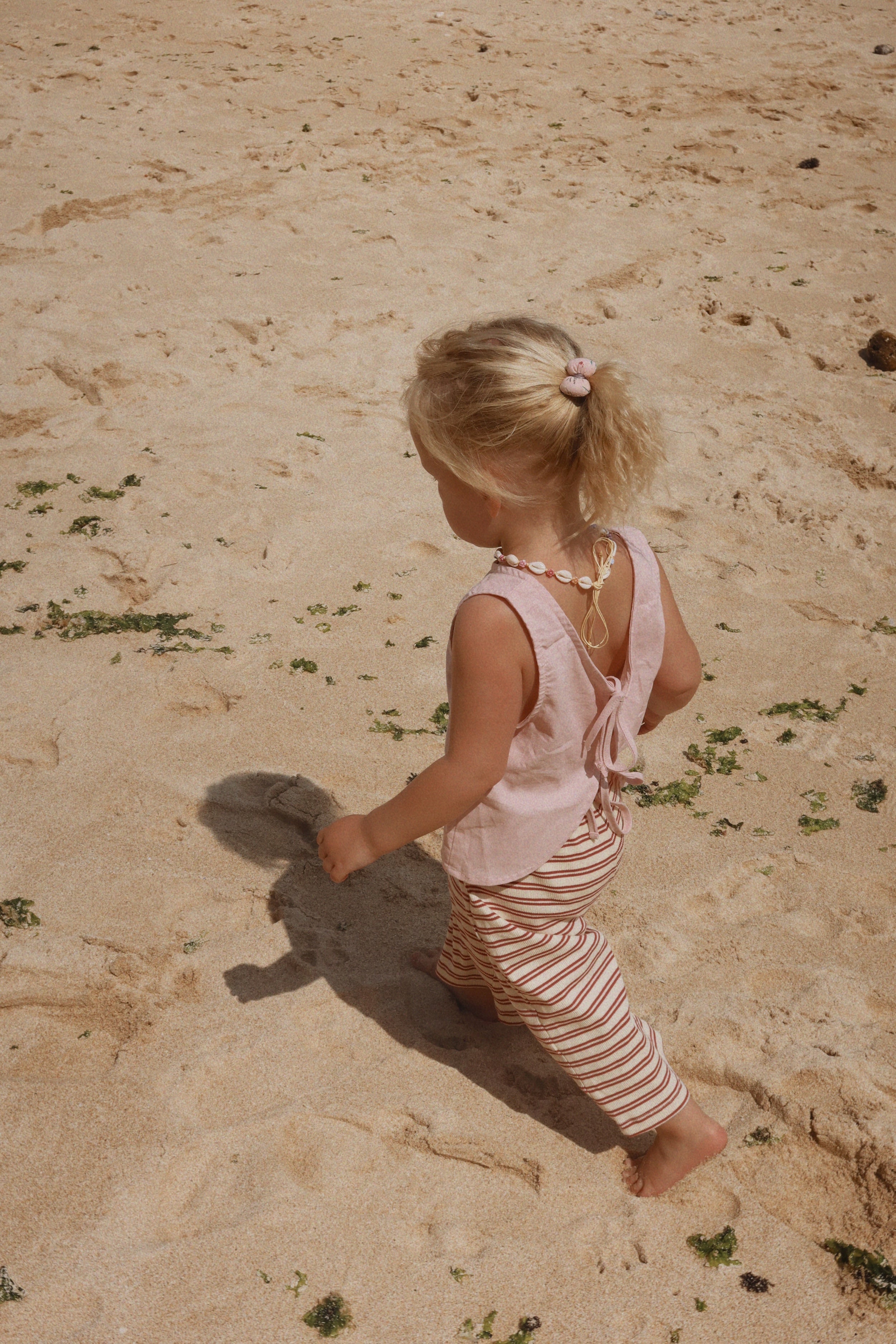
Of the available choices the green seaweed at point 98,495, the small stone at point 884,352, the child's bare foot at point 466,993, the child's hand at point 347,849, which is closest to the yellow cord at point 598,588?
the child's hand at point 347,849

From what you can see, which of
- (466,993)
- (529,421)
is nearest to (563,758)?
(529,421)

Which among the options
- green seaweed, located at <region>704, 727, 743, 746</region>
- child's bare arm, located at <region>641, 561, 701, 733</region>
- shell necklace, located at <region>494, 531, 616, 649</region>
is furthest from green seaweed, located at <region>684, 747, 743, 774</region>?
shell necklace, located at <region>494, 531, 616, 649</region>

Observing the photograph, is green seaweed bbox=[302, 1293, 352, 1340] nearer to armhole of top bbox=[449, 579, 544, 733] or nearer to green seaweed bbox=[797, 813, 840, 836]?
armhole of top bbox=[449, 579, 544, 733]

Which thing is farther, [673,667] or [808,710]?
[808,710]

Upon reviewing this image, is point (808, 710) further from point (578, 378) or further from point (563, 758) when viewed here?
point (578, 378)

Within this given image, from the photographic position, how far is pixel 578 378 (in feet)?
5.21

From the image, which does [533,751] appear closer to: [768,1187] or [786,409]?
[768,1187]

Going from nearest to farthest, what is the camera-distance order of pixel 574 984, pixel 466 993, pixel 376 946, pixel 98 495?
pixel 574 984 → pixel 466 993 → pixel 376 946 → pixel 98 495

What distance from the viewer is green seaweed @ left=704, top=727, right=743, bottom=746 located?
2.95m

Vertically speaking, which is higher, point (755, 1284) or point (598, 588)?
point (598, 588)

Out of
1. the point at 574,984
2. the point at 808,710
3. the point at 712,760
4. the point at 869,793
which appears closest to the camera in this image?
the point at 574,984

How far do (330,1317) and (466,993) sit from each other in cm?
67

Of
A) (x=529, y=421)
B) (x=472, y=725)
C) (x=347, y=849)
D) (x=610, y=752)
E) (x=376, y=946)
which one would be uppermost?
(x=529, y=421)

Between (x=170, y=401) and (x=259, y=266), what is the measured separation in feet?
4.47
